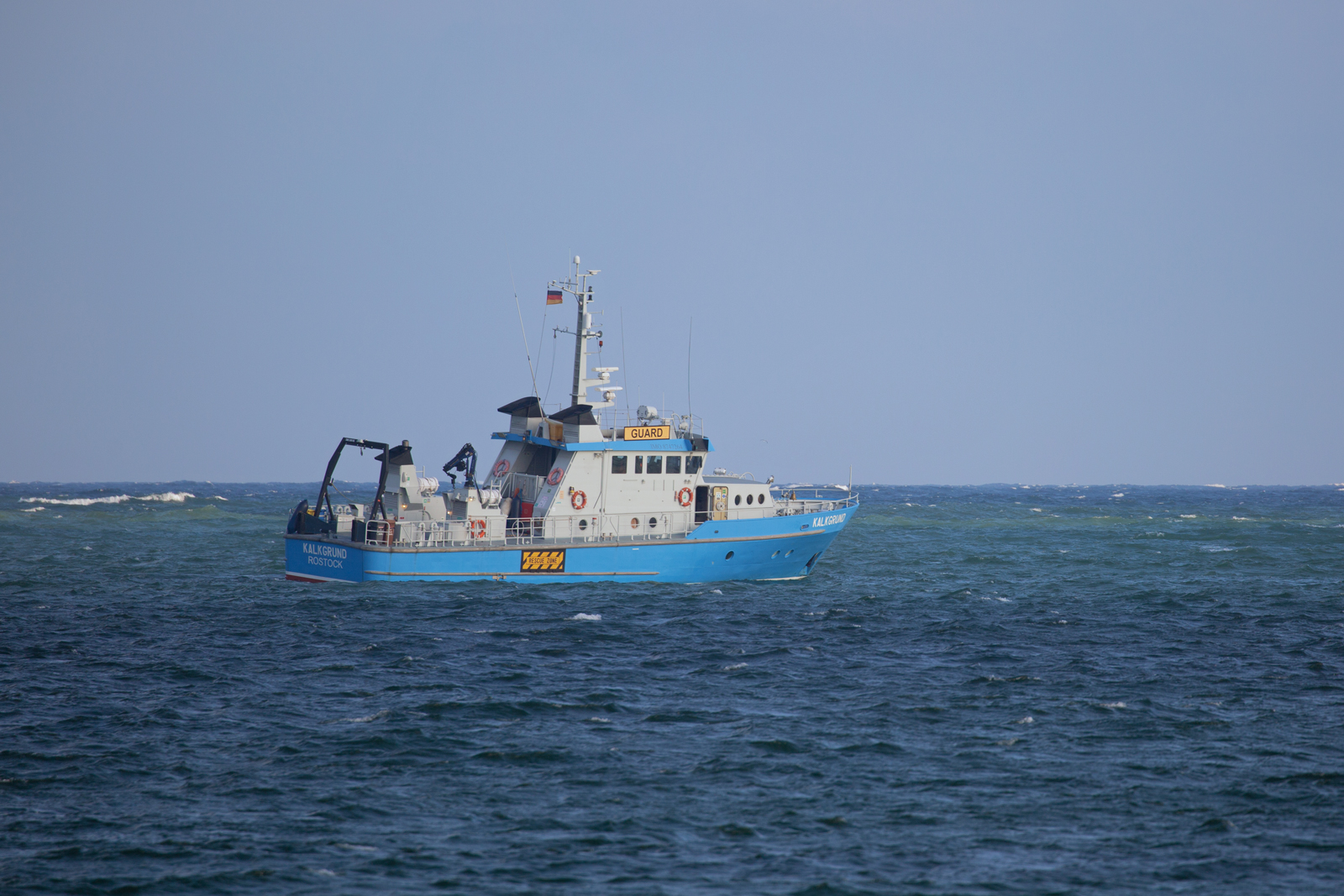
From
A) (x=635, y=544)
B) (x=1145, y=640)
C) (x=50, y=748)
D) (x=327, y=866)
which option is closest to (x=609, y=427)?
(x=635, y=544)

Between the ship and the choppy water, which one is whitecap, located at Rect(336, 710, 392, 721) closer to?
the choppy water

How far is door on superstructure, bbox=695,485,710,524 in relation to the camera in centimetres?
3391

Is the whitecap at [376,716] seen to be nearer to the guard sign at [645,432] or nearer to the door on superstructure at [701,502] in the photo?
the guard sign at [645,432]

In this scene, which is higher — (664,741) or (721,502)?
(721,502)

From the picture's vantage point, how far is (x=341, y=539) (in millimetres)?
31406

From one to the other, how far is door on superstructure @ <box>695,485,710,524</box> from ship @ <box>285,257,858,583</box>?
0.14 feet

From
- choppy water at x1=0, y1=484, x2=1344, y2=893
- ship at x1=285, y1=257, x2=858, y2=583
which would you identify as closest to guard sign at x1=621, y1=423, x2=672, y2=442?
ship at x1=285, y1=257, x2=858, y2=583

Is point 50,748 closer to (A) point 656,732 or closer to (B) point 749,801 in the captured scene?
(A) point 656,732

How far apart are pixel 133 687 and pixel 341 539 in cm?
1132

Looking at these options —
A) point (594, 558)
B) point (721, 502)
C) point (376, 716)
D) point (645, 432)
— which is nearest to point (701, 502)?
point (721, 502)

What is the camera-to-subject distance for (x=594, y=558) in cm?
3189

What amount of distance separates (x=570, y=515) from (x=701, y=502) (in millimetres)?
4519

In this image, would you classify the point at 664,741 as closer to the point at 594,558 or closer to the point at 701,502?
the point at 594,558

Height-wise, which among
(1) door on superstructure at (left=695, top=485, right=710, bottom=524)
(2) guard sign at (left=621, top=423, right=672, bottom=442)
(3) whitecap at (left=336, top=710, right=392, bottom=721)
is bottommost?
(3) whitecap at (left=336, top=710, right=392, bottom=721)
